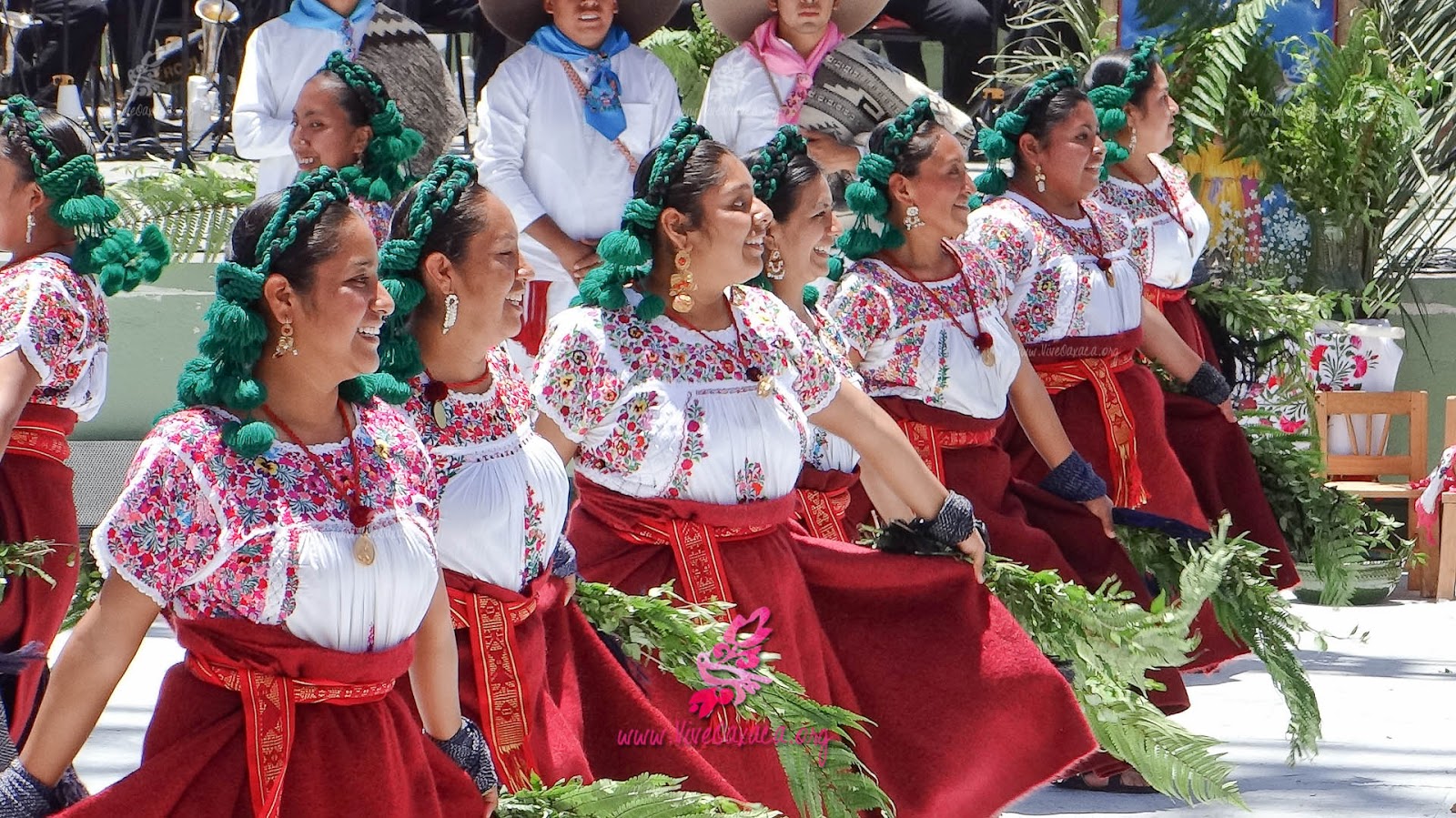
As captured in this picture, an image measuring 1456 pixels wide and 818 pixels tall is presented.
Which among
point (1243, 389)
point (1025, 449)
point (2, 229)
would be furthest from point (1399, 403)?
point (2, 229)

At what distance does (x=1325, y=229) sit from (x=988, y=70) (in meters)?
1.71

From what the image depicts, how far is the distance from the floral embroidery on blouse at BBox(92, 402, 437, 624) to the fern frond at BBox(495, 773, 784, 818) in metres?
0.50

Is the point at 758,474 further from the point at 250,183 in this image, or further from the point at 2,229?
the point at 250,183

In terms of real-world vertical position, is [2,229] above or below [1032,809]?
above

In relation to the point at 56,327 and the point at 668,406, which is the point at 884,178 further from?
the point at 56,327

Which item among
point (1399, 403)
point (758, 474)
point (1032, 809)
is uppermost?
point (758, 474)

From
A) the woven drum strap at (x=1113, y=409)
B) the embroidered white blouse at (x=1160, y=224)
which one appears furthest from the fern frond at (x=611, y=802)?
the embroidered white blouse at (x=1160, y=224)

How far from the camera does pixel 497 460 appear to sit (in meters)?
3.42

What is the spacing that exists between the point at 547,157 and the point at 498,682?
287cm

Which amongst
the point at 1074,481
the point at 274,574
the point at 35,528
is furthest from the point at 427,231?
the point at 1074,481

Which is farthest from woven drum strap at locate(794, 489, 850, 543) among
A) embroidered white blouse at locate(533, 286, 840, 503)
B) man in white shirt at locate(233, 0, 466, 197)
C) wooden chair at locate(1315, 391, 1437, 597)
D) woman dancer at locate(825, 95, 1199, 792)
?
wooden chair at locate(1315, 391, 1437, 597)

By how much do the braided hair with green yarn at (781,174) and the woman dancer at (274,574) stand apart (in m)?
1.47

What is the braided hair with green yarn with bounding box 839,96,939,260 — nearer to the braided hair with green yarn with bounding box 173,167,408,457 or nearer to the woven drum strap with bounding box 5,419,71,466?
the woven drum strap with bounding box 5,419,71,466

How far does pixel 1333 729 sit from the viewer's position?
614cm
